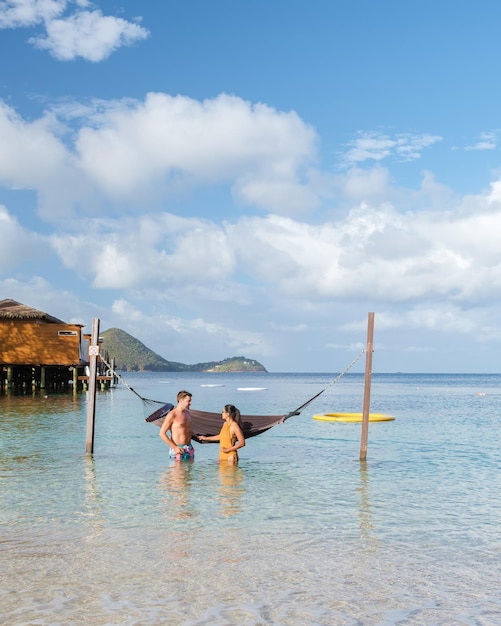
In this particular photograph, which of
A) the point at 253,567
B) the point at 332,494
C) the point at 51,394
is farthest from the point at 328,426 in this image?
the point at 51,394

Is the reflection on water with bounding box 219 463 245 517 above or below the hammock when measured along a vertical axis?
below

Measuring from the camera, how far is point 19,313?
113 ft

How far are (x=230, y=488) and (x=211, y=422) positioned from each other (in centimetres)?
305

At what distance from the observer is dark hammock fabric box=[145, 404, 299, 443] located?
12.9m

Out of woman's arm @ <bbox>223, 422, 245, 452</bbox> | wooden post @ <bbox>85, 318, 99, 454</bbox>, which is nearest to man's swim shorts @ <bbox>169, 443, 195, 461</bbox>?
woman's arm @ <bbox>223, 422, 245, 452</bbox>

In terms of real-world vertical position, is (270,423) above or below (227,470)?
above

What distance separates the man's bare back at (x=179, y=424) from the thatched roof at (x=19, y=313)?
24.1m

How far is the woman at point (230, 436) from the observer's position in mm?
12188

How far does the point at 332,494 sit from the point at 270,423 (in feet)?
10.3

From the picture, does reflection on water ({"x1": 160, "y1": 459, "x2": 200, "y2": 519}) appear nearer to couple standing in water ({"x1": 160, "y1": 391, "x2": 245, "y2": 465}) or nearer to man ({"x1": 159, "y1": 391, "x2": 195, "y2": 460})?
man ({"x1": 159, "y1": 391, "x2": 195, "y2": 460})

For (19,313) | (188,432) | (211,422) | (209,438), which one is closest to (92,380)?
(188,432)

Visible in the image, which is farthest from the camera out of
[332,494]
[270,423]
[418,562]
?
[270,423]

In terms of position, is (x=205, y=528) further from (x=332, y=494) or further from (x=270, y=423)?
(x=270, y=423)

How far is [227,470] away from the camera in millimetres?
12102
